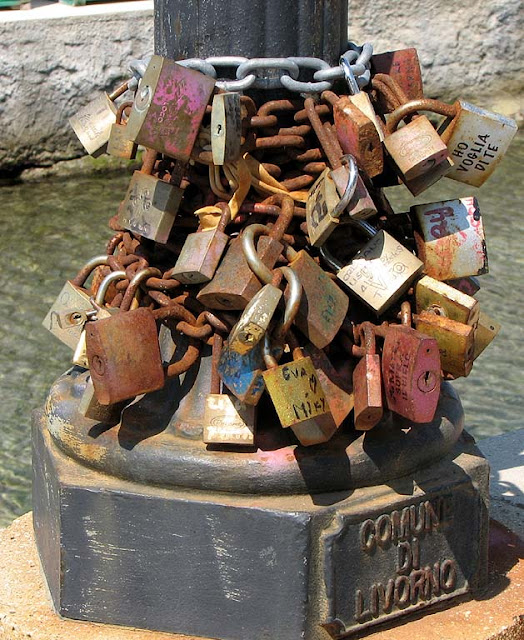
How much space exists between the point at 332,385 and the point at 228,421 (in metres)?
0.17

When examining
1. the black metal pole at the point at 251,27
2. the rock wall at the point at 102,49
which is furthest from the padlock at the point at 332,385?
the rock wall at the point at 102,49

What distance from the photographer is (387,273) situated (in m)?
1.73

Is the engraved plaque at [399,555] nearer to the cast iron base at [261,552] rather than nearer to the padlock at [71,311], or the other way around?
the cast iron base at [261,552]

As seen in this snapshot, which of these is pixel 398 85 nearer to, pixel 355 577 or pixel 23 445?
pixel 355 577

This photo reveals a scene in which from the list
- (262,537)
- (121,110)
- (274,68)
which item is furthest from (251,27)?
(262,537)

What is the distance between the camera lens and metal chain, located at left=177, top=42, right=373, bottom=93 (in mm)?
1714

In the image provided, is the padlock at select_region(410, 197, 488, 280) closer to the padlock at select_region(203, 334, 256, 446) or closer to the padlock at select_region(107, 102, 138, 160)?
the padlock at select_region(203, 334, 256, 446)

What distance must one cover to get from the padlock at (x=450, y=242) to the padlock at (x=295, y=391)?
0.35 m

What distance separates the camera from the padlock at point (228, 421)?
1.68 meters

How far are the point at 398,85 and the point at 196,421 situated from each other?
65cm

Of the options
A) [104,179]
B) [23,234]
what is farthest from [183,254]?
[104,179]

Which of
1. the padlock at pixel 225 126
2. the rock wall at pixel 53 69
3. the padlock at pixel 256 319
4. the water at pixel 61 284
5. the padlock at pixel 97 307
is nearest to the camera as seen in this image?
the padlock at pixel 256 319

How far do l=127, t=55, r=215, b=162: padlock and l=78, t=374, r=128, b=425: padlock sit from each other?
40 centimetres

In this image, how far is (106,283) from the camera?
1.87 meters
